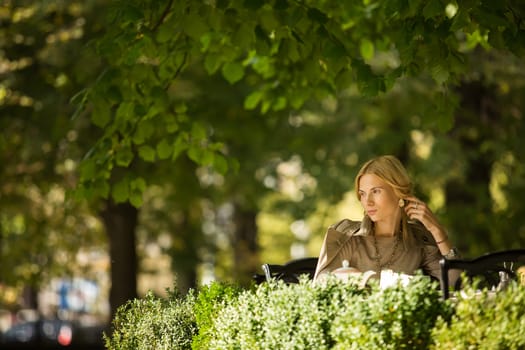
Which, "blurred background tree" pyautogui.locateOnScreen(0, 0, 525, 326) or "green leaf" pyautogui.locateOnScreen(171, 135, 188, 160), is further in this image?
"green leaf" pyautogui.locateOnScreen(171, 135, 188, 160)

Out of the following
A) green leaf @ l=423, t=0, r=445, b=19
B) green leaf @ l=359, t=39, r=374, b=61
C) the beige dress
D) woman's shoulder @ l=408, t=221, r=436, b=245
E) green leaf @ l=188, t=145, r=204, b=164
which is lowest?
the beige dress

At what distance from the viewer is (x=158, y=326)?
25.5ft

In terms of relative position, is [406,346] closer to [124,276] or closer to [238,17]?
[238,17]

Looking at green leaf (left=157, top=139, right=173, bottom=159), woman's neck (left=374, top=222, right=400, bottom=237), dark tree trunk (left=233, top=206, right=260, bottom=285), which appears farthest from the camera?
dark tree trunk (left=233, top=206, right=260, bottom=285)

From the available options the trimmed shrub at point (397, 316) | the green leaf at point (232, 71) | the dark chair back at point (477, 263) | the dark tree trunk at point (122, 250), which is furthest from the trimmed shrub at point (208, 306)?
the dark tree trunk at point (122, 250)

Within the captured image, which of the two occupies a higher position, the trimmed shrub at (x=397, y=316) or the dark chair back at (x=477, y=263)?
the dark chair back at (x=477, y=263)

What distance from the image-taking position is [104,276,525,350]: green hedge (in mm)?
5414

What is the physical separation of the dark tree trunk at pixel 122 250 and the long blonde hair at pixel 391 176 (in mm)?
13183

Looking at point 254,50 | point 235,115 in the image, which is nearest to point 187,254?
point 235,115

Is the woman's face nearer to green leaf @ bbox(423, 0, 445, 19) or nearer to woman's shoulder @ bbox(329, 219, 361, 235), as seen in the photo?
woman's shoulder @ bbox(329, 219, 361, 235)

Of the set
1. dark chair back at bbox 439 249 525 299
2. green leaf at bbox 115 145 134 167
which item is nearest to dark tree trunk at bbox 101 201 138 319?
green leaf at bbox 115 145 134 167

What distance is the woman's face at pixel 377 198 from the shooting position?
7531mm

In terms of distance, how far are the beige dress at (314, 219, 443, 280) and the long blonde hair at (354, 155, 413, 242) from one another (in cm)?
8

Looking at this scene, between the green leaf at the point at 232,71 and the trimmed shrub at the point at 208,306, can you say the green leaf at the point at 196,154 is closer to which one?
the green leaf at the point at 232,71
